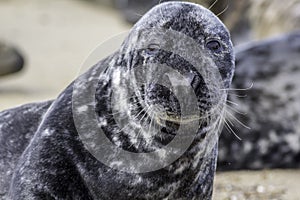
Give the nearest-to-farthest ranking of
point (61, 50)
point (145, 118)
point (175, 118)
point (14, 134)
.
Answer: point (175, 118) → point (145, 118) → point (14, 134) → point (61, 50)

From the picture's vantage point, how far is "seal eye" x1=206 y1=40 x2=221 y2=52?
2.21 metres

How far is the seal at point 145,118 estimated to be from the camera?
2.13 meters

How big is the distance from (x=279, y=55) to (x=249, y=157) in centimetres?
74

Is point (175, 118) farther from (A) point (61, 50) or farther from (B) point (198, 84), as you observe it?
(A) point (61, 50)

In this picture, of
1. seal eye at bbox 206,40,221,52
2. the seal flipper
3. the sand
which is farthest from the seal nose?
the sand

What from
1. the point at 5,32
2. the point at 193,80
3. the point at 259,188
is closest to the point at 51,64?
the point at 5,32

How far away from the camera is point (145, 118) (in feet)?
7.29

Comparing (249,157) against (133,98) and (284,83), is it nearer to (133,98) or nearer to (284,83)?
(284,83)

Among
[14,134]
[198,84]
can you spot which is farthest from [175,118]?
[14,134]

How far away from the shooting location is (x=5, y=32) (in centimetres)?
1209

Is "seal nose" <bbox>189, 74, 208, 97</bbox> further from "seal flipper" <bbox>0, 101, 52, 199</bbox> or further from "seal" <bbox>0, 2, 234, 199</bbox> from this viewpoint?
"seal flipper" <bbox>0, 101, 52, 199</bbox>

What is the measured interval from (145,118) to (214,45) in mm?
283

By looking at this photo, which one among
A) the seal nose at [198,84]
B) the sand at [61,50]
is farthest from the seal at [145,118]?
the sand at [61,50]

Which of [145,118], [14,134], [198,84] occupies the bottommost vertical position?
[14,134]
